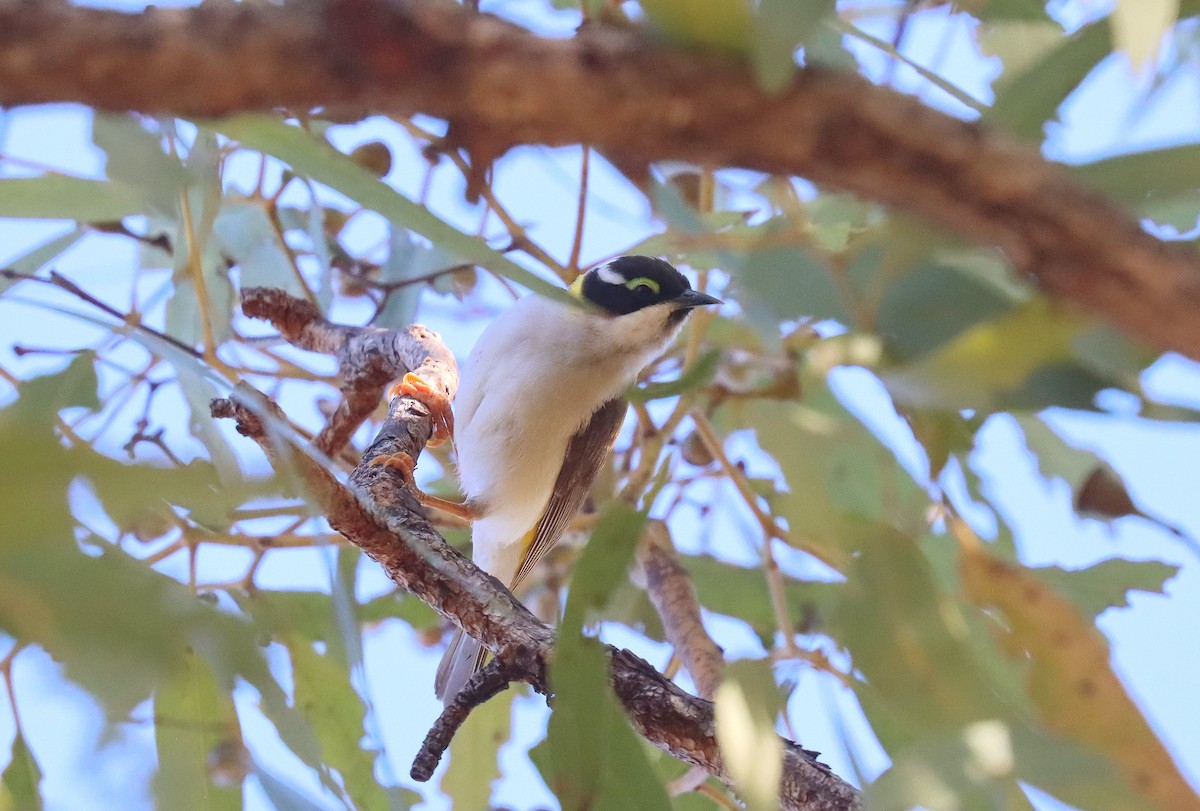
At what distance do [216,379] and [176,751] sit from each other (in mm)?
672

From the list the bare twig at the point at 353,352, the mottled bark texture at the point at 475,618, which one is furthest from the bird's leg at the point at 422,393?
the mottled bark texture at the point at 475,618

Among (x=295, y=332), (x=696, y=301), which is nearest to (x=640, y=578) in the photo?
(x=696, y=301)

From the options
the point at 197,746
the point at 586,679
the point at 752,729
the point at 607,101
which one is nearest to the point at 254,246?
the point at 197,746

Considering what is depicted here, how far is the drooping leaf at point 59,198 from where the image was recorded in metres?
1.71

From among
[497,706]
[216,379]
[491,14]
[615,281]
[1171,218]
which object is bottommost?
[491,14]

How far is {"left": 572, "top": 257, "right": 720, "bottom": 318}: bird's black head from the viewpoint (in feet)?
10.4

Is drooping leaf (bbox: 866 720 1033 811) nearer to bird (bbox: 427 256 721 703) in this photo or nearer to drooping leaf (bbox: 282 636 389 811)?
drooping leaf (bbox: 282 636 389 811)

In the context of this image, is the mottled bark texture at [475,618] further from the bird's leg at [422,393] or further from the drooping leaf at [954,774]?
the drooping leaf at [954,774]

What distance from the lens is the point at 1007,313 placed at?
84 centimetres

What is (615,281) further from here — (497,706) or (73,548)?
(73,548)

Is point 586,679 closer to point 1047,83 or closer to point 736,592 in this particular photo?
point 1047,83

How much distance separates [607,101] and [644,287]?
2.61 m

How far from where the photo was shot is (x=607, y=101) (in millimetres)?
668

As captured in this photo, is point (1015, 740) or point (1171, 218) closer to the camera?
point (1015, 740)
